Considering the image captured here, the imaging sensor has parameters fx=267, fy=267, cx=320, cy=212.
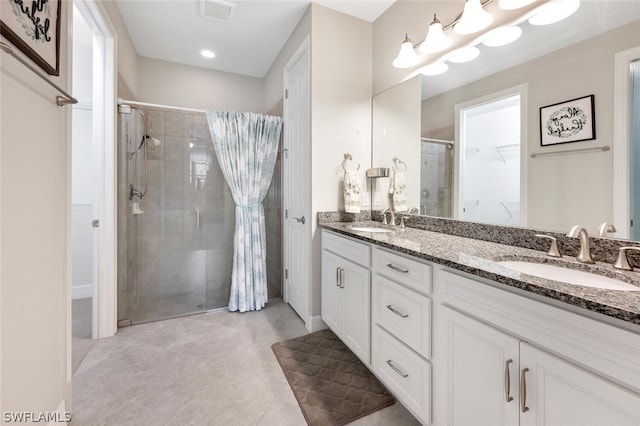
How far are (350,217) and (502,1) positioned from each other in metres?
1.59

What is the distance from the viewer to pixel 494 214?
4.80 ft

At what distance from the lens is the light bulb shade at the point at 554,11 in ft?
3.81

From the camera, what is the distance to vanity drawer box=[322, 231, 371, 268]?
5.14ft

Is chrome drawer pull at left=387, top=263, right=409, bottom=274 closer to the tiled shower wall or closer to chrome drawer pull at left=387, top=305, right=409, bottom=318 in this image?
chrome drawer pull at left=387, top=305, right=409, bottom=318

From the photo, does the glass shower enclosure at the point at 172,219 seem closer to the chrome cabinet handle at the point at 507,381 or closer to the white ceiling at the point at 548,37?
the white ceiling at the point at 548,37

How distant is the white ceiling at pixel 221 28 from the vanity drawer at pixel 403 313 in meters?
2.18

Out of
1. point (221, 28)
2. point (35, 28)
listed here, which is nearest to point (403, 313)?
point (35, 28)

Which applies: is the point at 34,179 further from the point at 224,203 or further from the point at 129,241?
the point at 224,203

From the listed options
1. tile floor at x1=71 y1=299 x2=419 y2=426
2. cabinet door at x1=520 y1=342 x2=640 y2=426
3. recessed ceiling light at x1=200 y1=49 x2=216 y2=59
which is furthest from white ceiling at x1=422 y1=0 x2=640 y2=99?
recessed ceiling light at x1=200 y1=49 x2=216 y2=59

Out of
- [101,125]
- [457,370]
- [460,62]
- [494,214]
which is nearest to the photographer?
[457,370]

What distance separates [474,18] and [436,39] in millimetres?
256

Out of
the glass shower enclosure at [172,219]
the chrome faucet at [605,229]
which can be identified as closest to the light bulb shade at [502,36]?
the chrome faucet at [605,229]

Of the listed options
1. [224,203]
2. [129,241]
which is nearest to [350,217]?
[224,203]

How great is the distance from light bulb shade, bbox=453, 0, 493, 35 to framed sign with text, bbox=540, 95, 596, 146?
0.58 meters
